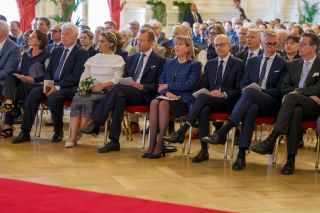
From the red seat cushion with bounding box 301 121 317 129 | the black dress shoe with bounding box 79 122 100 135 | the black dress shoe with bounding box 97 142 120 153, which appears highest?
the red seat cushion with bounding box 301 121 317 129

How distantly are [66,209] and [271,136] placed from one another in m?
2.59

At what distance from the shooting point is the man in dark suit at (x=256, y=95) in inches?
255

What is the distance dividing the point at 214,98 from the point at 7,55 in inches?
109

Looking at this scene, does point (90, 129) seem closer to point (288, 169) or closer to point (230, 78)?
point (230, 78)

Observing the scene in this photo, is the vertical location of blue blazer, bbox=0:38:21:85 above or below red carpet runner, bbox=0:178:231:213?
above

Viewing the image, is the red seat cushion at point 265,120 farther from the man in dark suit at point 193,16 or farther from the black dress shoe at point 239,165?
the man in dark suit at point 193,16

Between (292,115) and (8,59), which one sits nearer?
(292,115)

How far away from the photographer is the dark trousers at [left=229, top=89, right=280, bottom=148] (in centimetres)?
648

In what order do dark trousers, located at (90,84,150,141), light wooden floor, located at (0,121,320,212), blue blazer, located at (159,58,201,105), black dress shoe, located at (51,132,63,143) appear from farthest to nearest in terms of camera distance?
black dress shoe, located at (51,132,63,143)
dark trousers, located at (90,84,150,141)
blue blazer, located at (159,58,201,105)
light wooden floor, located at (0,121,320,212)

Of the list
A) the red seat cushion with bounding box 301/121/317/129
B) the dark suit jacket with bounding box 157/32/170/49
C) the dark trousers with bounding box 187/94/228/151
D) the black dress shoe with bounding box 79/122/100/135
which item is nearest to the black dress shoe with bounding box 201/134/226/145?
the dark trousers with bounding box 187/94/228/151

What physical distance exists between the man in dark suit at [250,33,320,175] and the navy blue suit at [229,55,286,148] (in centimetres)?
16

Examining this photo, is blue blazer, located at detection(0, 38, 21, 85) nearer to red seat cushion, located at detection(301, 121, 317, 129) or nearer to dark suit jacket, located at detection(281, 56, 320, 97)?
dark suit jacket, located at detection(281, 56, 320, 97)

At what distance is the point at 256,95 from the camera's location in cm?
652

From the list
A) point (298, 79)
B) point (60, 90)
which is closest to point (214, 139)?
point (298, 79)
